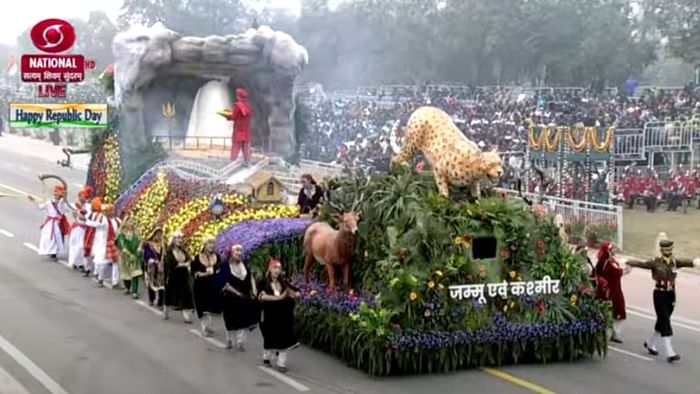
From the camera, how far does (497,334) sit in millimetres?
13492

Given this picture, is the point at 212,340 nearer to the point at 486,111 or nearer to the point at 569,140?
the point at 569,140

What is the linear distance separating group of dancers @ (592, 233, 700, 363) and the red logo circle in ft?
23.3

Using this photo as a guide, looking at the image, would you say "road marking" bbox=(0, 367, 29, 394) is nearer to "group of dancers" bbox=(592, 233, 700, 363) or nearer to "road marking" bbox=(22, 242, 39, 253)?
"group of dancers" bbox=(592, 233, 700, 363)

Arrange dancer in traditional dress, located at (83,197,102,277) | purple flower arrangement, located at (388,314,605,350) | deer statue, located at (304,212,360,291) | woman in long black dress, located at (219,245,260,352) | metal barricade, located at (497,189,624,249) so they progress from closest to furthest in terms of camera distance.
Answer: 1. purple flower arrangement, located at (388,314,605,350)
2. woman in long black dress, located at (219,245,260,352)
3. deer statue, located at (304,212,360,291)
4. dancer in traditional dress, located at (83,197,102,277)
5. metal barricade, located at (497,189,624,249)

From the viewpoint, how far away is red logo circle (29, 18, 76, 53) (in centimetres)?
1148

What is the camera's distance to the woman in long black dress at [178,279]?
635 inches

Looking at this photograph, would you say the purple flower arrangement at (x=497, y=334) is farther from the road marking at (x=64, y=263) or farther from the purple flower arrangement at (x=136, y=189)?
→ the road marking at (x=64, y=263)

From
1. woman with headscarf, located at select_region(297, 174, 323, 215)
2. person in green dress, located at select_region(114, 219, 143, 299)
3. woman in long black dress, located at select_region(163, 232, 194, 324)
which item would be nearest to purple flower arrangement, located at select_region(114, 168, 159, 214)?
person in green dress, located at select_region(114, 219, 143, 299)

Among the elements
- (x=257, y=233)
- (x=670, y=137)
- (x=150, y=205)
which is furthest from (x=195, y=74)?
(x=670, y=137)

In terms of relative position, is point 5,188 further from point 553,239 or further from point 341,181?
point 553,239

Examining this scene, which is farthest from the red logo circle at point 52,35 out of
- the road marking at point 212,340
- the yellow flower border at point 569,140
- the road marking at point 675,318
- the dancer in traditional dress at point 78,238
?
the yellow flower border at point 569,140

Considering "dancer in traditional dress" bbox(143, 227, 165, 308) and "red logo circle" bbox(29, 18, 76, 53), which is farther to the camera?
"dancer in traditional dress" bbox(143, 227, 165, 308)

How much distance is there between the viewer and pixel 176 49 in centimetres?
2386

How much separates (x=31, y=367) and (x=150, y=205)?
6841 millimetres
